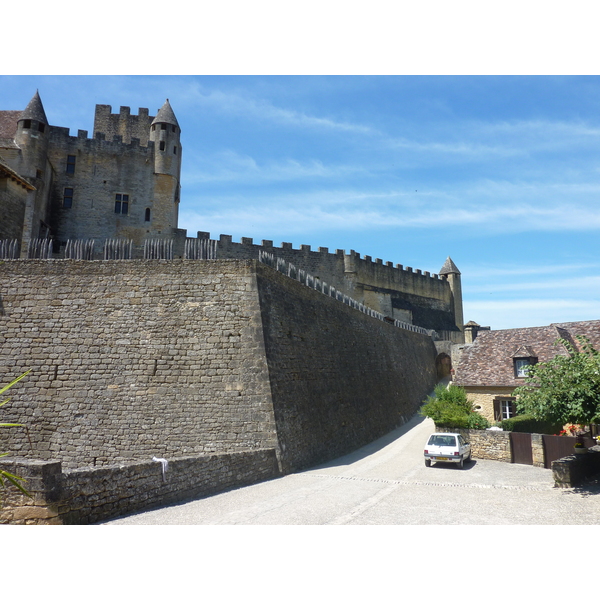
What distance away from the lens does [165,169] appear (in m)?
29.8

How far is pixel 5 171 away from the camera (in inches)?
800

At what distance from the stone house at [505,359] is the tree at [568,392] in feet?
22.8

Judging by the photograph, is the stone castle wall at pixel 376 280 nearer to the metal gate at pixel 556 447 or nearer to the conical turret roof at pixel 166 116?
the conical turret roof at pixel 166 116

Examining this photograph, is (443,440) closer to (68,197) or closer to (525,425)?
(525,425)

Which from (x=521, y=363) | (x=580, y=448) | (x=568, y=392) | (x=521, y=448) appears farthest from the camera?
(x=521, y=363)

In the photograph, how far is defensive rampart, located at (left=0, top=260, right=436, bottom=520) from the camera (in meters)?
13.0

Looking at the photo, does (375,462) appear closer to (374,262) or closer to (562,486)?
(562,486)

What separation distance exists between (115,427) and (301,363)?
603 cm

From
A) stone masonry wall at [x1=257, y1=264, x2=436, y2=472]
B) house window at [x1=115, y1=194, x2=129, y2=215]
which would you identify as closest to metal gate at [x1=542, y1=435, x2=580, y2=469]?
stone masonry wall at [x1=257, y1=264, x2=436, y2=472]

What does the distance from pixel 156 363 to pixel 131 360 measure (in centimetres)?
78

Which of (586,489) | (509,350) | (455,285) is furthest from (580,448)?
(455,285)

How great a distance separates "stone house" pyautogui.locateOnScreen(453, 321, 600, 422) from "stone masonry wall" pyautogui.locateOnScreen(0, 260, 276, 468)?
38.4 ft

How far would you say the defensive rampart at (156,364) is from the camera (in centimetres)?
1304

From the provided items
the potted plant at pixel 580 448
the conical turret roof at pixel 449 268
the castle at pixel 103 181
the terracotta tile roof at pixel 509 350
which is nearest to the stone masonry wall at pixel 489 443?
the potted plant at pixel 580 448
